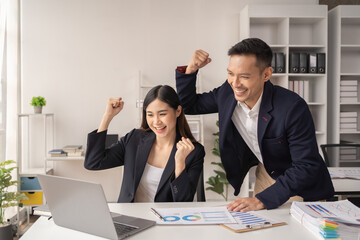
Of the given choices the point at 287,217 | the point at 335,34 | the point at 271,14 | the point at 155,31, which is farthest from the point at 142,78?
the point at 287,217

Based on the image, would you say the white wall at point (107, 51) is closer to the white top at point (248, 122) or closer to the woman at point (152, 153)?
the woman at point (152, 153)

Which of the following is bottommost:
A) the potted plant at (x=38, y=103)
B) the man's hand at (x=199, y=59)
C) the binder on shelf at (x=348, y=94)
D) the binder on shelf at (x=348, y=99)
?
the potted plant at (x=38, y=103)

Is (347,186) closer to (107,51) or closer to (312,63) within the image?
(312,63)

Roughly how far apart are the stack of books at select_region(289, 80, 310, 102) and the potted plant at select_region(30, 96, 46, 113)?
2.80m

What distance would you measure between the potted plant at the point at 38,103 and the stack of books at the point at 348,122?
341 centimetres

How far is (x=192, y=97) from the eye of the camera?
2.05 meters

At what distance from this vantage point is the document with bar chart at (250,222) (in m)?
1.33

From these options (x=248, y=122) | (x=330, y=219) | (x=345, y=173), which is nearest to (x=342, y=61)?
(x=345, y=173)

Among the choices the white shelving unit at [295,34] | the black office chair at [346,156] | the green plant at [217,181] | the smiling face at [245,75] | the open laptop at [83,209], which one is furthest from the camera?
the green plant at [217,181]

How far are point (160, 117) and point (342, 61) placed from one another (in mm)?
3434

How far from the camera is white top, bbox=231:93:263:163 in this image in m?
1.85

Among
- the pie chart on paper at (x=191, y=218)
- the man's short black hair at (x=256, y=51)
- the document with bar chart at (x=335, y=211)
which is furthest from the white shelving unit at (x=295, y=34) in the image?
the pie chart on paper at (x=191, y=218)

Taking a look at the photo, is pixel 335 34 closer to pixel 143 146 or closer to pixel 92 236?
pixel 143 146

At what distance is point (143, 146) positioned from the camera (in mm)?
2045
